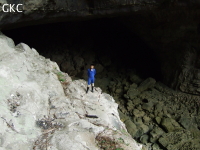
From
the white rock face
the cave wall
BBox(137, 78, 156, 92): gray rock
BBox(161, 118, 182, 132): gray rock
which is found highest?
the cave wall

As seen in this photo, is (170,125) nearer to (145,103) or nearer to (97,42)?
(145,103)

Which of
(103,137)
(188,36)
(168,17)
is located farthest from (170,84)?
(103,137)

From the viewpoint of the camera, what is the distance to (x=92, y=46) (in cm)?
1231

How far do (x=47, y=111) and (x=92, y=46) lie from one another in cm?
805

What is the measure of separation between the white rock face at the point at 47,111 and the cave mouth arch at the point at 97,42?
5.62m

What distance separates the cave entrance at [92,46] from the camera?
1163cm

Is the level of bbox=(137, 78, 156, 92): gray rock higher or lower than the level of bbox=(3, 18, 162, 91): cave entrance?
lower

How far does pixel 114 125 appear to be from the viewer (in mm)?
4852

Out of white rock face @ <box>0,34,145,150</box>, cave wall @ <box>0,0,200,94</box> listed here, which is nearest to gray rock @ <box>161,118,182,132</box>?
cave wall @ <box>0,0,200,94</box>

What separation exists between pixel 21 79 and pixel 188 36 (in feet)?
24.6

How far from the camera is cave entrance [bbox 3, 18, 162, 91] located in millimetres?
11633
